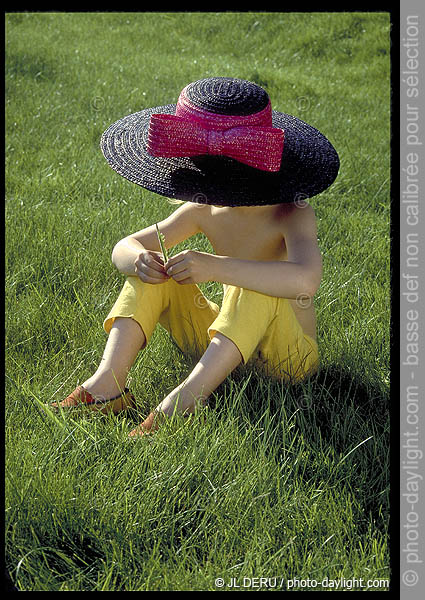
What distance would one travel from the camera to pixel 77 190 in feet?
13.1

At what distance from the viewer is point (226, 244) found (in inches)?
96.7

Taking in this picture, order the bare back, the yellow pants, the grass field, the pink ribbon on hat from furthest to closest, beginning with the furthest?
the bare back → the yellow pants → the pink ribbon on hat → the grass field

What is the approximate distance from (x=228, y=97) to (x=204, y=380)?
83 cm

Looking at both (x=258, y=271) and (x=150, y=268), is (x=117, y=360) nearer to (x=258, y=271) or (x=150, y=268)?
(x=150, y=268)

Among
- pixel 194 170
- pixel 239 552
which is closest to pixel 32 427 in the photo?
pixel 239 552

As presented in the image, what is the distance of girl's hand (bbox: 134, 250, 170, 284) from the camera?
7.34 feet

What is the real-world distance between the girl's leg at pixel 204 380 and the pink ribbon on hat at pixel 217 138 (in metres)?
0.54

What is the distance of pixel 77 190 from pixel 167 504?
2.45 meters

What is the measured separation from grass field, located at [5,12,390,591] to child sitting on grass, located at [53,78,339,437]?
0.10 m

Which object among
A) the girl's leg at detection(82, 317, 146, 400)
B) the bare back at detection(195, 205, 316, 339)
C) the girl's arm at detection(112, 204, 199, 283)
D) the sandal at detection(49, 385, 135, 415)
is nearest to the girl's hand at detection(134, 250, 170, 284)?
the girl's arm at detection(112, 204, 199, 283)

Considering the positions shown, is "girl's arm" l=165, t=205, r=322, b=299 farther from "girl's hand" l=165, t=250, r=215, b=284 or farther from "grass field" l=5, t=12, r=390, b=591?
"grass field" l=5, t=12, r=390, b=591

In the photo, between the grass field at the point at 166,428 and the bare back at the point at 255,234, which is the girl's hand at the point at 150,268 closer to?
the bare back at the point at 255,234

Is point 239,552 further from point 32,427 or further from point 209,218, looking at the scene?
point 209,218

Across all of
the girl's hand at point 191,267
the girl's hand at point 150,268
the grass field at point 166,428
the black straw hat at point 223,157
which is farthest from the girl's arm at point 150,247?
the grass field at point 166,428
